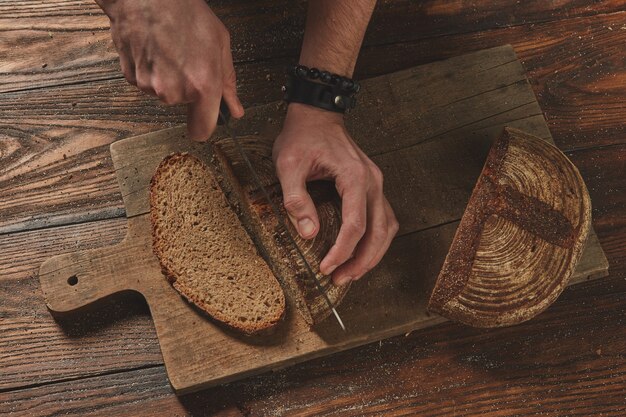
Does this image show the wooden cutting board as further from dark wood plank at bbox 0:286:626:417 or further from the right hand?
the right hand

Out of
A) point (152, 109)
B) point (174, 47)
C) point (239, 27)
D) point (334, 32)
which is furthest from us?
point (239, 27)

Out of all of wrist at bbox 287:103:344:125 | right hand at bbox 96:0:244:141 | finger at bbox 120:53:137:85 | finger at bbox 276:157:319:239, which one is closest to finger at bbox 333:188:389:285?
finger at bbox 276:157:319:239

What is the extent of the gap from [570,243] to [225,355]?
3.37 ft

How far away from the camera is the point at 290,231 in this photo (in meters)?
1.86

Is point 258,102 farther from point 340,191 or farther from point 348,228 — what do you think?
point 348,228

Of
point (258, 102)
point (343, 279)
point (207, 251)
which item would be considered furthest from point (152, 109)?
point (343, 279)

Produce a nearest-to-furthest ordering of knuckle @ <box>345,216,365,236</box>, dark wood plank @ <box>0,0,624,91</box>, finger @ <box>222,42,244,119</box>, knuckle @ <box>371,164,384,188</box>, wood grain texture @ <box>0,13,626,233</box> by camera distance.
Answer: finger @ <box>222,42,244,119</box>
knuckle @ <box>345,216,365,236</box>
knuckle @ <box>371,164,384,188</box>
wood grain texture @ <box>0,13,626,233</box>
dark wood plank @ <box>0,0,624,91</box>

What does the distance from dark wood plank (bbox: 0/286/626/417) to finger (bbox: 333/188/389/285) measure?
1.13ft

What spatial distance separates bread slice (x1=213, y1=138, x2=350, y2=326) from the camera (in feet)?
6.06

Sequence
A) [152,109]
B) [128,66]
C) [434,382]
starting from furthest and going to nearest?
[152,109] → [434,382] → [128,66]

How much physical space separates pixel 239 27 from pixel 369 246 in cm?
97

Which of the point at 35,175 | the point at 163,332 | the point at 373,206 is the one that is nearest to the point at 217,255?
the point at 163,332

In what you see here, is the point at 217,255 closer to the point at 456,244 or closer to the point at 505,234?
the point at 456,244

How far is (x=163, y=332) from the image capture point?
1897 millimetres
